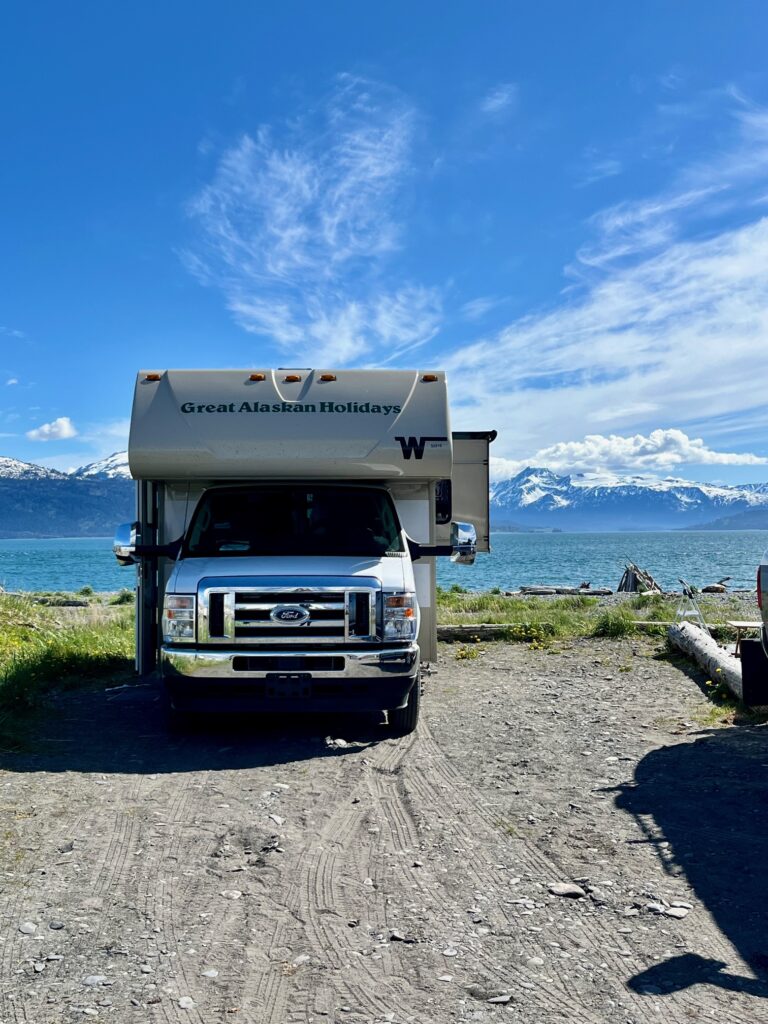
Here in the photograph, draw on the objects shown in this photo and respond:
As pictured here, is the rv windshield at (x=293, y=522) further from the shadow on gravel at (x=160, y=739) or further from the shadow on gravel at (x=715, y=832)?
the shadow on gravel at (x=715, y=832)

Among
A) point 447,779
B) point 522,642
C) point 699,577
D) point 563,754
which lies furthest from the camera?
point 699,577

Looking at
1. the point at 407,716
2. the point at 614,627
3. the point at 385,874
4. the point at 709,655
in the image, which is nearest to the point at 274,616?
the point at 407,716

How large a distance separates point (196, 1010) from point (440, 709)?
255 inches

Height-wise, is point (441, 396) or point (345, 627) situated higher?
point (441, 396)

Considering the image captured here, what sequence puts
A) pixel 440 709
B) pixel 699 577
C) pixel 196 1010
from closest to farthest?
pixel 196 1010, pixel 440 709, pixel 699 577

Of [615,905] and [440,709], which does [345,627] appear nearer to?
[440,709]

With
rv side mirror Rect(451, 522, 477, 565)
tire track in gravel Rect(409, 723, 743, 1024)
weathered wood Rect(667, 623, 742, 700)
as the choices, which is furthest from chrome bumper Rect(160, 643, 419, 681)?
weathered wood Rect(667, 623, 742, 700)

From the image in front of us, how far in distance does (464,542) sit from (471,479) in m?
3.45

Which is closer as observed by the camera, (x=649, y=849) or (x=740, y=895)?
(x=740, y=895)

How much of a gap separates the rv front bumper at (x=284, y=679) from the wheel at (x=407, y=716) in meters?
0.40

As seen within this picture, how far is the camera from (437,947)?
4.12 meters

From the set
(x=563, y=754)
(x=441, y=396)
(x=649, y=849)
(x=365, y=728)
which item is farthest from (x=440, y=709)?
(x=649, y=849)

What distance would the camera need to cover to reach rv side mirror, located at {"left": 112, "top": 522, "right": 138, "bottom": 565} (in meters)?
8.85

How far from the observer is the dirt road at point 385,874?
12.2ft
